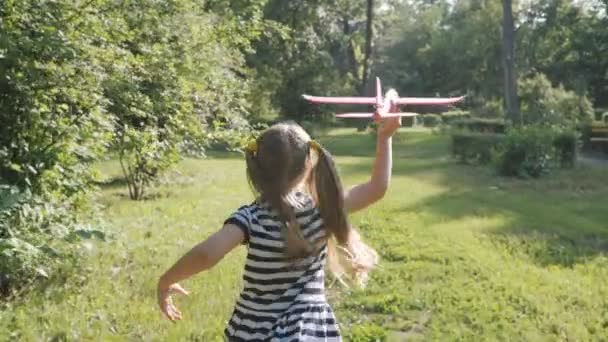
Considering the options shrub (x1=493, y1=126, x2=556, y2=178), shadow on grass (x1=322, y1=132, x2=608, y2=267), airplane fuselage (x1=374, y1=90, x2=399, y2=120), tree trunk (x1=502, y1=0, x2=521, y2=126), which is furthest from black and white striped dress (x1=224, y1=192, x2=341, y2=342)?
tree trunk (x1=502, y1=0, x2=521, y2=126)

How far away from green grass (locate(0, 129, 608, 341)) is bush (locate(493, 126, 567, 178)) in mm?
2753

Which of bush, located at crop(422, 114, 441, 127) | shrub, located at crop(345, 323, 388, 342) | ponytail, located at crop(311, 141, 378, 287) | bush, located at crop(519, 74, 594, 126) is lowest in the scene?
bush, located at crop(422, 114, 441, 127)

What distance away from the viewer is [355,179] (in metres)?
17.0

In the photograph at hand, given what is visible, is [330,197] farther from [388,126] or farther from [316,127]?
[316,127]

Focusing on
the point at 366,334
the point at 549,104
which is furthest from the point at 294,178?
the point at 549,104

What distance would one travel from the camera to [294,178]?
2467 mm

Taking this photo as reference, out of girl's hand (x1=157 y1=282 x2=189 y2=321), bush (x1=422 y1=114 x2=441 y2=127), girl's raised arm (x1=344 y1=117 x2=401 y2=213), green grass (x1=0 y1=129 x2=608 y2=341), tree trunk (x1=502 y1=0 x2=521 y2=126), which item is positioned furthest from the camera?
bush (x1=422 y1=114 x2=441 y2=127)

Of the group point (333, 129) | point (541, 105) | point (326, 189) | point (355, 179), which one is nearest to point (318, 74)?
point (333, 129)

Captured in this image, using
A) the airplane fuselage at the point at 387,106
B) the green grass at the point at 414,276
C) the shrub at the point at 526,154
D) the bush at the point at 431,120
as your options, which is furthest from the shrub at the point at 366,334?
the bush at the point at 431,120

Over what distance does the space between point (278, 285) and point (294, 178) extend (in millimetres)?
372

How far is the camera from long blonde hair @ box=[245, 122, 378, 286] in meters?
2.43

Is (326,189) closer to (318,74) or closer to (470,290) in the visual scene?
(470,290)

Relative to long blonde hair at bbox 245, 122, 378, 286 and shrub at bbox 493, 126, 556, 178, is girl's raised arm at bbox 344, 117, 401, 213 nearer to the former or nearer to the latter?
long blonde hair at bbox 245, 122, 378, 286

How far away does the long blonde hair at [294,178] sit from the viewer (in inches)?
95.6
